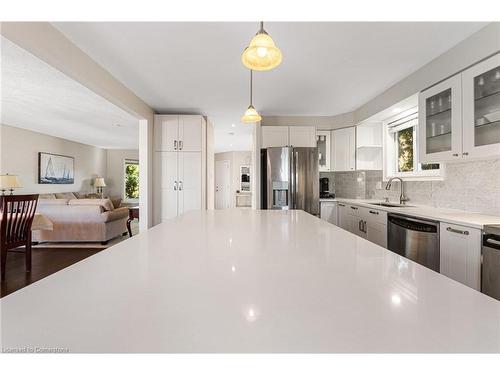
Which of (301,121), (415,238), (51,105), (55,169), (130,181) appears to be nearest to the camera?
(415,238)

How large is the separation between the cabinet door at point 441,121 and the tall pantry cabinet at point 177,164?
127 inches

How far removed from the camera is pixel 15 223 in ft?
10.2

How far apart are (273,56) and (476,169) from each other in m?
2.21

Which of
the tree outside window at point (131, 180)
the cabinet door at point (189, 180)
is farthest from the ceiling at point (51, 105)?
the tree outside window at point (131, 180)

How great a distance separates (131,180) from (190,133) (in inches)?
224

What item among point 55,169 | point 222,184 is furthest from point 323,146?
point 55,169

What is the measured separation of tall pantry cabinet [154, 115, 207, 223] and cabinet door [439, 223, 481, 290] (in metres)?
3.49

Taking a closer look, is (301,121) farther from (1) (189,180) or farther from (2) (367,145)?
(1) (189,180)

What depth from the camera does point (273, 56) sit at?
4.74 feet
